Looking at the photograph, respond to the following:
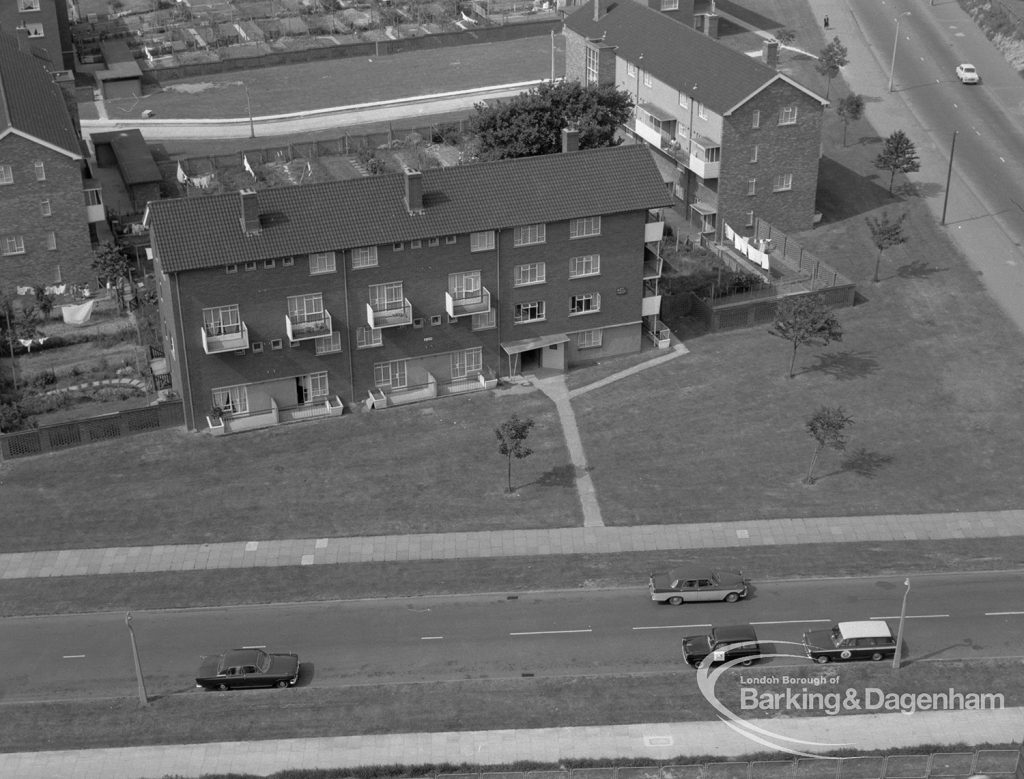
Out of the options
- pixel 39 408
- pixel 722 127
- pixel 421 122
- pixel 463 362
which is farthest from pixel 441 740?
pixel 421 122

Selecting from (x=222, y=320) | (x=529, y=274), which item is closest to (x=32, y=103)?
(x=222, y=320)

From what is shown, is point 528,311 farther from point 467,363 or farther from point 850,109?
point 850,109

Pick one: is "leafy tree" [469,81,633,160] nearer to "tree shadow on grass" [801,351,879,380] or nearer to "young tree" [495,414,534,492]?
"tree shadow on grass" [801,351,879,380]

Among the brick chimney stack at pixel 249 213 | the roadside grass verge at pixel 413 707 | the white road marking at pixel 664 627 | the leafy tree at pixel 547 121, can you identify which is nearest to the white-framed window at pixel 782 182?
the leafy tree at pixel 547 121

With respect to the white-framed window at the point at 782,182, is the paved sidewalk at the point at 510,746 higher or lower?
lower

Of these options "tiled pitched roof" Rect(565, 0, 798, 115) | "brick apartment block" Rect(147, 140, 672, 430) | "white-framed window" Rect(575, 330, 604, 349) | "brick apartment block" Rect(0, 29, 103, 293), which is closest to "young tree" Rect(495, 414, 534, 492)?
A: "brick apartment block" Rect(147, 140, 672, 430)

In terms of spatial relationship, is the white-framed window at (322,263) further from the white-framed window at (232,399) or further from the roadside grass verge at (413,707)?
the roadside grass verge at (413,707)
